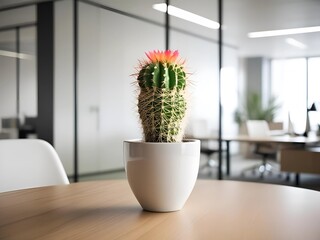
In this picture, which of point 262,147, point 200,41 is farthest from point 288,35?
point 262,147

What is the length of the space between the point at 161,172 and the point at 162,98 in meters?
0.16

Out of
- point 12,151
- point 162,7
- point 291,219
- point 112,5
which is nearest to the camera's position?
point 291,219

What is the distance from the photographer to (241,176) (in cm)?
545

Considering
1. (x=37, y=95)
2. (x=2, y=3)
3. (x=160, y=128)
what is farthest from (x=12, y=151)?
(x=2, y=3)

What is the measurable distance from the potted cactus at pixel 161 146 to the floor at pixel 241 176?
3.05 metres

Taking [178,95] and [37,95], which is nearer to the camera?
[178,95]

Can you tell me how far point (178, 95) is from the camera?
2.73 feet

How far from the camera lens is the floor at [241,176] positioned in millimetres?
4191

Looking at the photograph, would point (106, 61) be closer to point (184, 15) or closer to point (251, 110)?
point (184, 15)

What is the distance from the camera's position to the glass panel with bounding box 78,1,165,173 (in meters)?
4.12

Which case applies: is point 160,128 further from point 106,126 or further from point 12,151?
point 106,126

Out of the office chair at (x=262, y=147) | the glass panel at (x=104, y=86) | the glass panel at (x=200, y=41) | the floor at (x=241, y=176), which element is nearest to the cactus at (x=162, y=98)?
the glass panel at (x=200, y=41)

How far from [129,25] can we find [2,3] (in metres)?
1.92

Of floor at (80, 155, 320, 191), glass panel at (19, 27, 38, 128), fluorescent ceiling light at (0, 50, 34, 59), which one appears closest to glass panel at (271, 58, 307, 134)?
floor at (80, 155, 320, 191)
